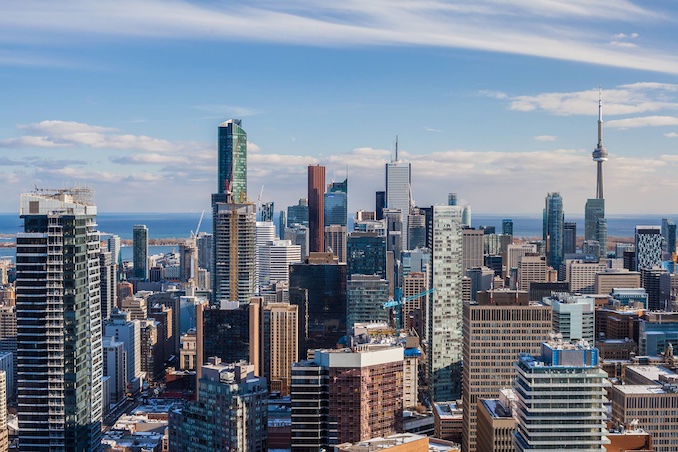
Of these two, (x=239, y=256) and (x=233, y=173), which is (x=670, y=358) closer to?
(x=239, y=256)

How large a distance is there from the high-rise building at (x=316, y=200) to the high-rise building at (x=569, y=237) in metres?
28.4

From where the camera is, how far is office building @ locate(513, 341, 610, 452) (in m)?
23.8

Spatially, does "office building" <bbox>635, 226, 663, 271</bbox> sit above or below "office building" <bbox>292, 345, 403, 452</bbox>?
above

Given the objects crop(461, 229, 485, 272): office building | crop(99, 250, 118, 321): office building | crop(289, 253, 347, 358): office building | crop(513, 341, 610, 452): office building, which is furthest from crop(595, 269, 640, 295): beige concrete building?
crop(513, 341, 610, 452): office building


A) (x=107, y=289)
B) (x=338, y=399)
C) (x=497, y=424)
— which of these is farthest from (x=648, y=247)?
(x=338, y=399)

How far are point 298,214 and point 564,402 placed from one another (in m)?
85.7

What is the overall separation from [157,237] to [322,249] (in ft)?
251

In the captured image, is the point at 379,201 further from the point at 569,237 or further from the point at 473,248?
the point at 473,248

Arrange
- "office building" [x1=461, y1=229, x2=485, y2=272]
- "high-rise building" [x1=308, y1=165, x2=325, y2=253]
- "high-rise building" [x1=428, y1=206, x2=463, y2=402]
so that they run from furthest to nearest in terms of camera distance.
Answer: "high-rise building" [x1=308, y1=165, x2=325, y2=253] < "office building" [x1=461, y1=229, x2=485, y2=272] < "high-rise building" [x1=428, y1=206, x2=463, y2=402]

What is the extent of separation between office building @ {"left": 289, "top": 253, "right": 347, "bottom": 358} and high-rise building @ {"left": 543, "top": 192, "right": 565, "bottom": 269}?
43527mm

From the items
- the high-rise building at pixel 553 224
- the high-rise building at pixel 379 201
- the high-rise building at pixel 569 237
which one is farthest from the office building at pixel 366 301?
the high-rise building at pixel 569 237

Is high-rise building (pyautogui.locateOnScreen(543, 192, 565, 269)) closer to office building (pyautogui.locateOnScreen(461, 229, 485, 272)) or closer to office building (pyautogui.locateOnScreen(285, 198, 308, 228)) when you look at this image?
office building (pyautogui.locateOnScreen(461, 229, 485, 272))

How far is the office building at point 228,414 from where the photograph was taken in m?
29.8

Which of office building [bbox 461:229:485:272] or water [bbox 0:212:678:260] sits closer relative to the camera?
office building [bbox 461:229:485:272]
